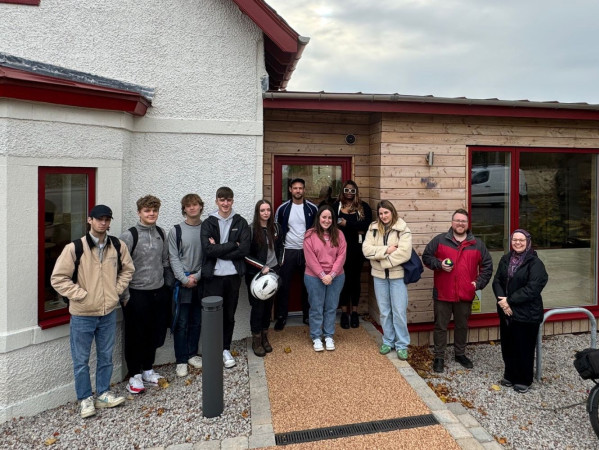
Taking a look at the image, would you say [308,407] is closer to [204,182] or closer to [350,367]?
[350,367]

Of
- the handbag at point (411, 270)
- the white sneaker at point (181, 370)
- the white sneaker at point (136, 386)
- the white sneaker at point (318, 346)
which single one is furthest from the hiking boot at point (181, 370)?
the handbag at point (411, 270)

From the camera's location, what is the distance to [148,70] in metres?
5.03

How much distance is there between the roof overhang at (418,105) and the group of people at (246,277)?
3.54ft

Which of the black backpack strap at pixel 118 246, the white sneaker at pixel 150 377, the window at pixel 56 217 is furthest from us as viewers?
the white sneaker at pixel 150 377

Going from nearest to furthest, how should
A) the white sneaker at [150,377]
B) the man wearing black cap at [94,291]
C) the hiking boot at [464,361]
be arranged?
the man wearing black cap at [94,291]
the white sneaker at [150,377]
the hiking boot at [464,361]

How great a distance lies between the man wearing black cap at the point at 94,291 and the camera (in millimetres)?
3791

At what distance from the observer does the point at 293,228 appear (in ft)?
18.0

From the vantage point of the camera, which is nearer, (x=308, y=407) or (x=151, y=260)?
(x=308, y=407)

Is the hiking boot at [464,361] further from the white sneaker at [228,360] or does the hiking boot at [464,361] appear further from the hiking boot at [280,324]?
the white sneaker at [228,360]

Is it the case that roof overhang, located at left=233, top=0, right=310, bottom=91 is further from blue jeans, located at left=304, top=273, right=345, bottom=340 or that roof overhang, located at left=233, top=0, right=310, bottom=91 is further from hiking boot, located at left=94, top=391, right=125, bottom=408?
hiking boot, located at left=94, top=391, right=125, bottom=408

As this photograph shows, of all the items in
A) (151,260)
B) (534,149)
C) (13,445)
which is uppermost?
(534,149)

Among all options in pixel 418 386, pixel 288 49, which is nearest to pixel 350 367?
pixel 418 386

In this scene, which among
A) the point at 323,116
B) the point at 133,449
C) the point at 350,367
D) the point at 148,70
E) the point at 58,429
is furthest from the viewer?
the point at 323,116

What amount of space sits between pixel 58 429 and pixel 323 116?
16.8 feet
